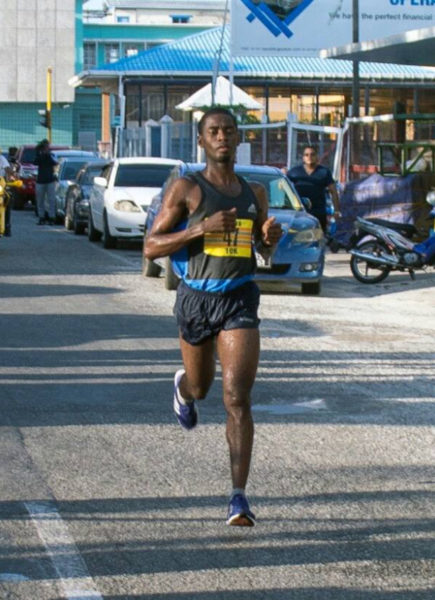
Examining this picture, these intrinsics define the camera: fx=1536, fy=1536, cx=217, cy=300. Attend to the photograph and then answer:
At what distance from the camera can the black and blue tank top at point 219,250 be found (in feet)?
23.0

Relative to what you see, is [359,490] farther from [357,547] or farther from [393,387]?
[393,387]

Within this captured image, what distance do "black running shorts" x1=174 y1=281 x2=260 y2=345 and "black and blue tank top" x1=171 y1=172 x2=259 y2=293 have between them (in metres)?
0.03

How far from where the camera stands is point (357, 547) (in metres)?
6.41

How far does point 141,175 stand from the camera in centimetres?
2631

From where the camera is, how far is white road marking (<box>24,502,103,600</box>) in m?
5.72

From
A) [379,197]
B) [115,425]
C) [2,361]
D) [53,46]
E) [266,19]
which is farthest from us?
[53,46]

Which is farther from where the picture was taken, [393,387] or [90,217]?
[90,217]

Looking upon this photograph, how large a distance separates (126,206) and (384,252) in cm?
639

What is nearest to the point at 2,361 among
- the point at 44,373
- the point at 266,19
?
the point at 44,373

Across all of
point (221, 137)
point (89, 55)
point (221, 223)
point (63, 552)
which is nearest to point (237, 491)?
point (63, 552)

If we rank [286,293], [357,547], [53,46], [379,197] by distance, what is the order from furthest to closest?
[53,46]
[379,197]
[286,293]
[357,547]

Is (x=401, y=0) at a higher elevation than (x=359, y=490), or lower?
higher

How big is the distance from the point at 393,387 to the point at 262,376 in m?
1.02

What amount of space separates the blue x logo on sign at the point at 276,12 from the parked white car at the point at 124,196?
16313 millimetres
